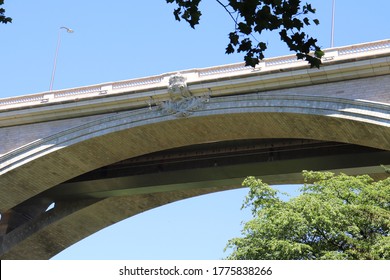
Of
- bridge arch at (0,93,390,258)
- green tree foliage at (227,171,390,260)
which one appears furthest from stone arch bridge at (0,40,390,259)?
green tree foliage at (227,171,390,260)

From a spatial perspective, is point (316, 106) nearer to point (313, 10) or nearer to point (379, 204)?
point (379, 204)

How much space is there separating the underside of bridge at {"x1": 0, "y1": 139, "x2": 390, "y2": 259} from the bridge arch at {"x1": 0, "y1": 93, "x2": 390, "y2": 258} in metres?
2.09

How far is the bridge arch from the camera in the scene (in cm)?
2694

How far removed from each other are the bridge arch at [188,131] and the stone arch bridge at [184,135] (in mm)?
36

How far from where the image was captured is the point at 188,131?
1198 inches

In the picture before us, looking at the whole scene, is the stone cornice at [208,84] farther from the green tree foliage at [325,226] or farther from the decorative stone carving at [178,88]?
the green tree foliage at [325,226]

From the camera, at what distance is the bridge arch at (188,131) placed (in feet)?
88.4

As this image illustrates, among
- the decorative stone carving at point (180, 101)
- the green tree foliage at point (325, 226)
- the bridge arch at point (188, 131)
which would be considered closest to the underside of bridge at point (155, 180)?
the bridge arch at point (188, 131)

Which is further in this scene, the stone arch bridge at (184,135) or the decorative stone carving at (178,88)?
the decorative stone carving at (178,88)

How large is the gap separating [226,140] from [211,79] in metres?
2.89

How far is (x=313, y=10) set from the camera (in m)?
11.7

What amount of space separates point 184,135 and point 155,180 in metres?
4.08

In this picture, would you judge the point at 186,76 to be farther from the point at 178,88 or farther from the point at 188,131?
the point at 188,131
